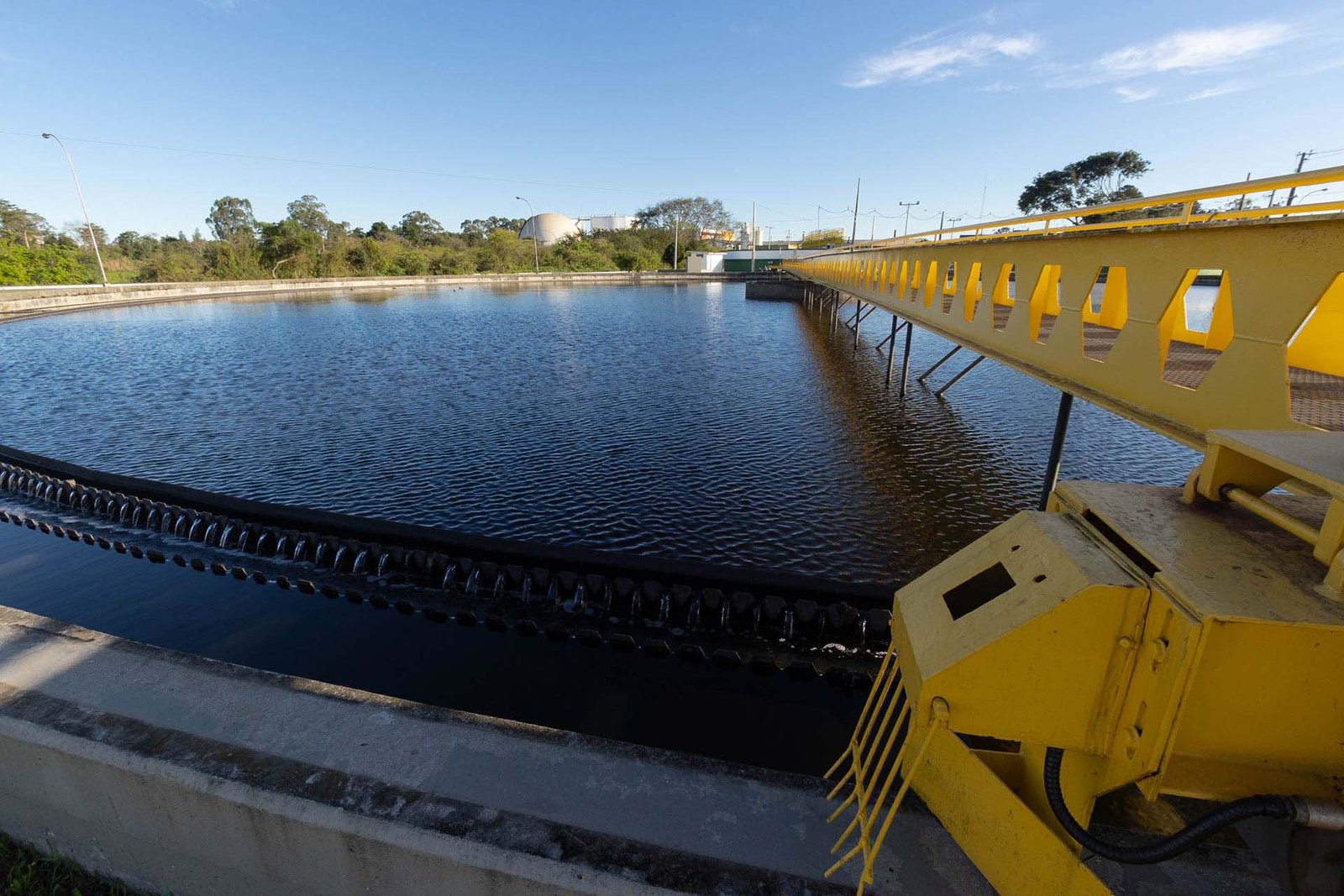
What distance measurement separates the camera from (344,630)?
8.62 metres

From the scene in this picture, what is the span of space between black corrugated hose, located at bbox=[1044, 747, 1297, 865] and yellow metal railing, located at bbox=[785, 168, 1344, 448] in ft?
10.2

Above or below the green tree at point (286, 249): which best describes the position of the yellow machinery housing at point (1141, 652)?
below

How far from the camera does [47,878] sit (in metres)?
4.41

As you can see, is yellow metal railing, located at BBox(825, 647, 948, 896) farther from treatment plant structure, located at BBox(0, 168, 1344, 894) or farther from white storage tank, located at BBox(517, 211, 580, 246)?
white storage tank, located at BBox(517, 211, 580, 246)

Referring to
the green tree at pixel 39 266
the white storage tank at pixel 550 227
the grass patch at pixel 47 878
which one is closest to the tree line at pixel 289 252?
the green tree at pixel 39 266

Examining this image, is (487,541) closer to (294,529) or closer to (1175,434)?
(294,529)

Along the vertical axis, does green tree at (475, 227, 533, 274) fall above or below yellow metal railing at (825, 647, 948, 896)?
above

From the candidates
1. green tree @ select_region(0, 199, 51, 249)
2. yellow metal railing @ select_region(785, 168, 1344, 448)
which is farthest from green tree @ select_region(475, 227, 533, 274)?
yellow metal railing @ select_region(785, 168, 1344, 448)

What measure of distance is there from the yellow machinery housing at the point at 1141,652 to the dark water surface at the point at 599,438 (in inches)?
259

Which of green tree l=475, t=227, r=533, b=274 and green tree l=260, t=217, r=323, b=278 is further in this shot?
green tree l=475, t=227, r=533, b=274

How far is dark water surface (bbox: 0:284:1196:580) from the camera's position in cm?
1098

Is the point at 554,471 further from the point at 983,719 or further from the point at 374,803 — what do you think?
the point at 983,719

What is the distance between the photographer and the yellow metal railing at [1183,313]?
3912 millimetres

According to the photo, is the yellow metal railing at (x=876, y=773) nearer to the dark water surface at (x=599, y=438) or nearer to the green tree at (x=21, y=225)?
the dark water surface at (x=599, y=438)
